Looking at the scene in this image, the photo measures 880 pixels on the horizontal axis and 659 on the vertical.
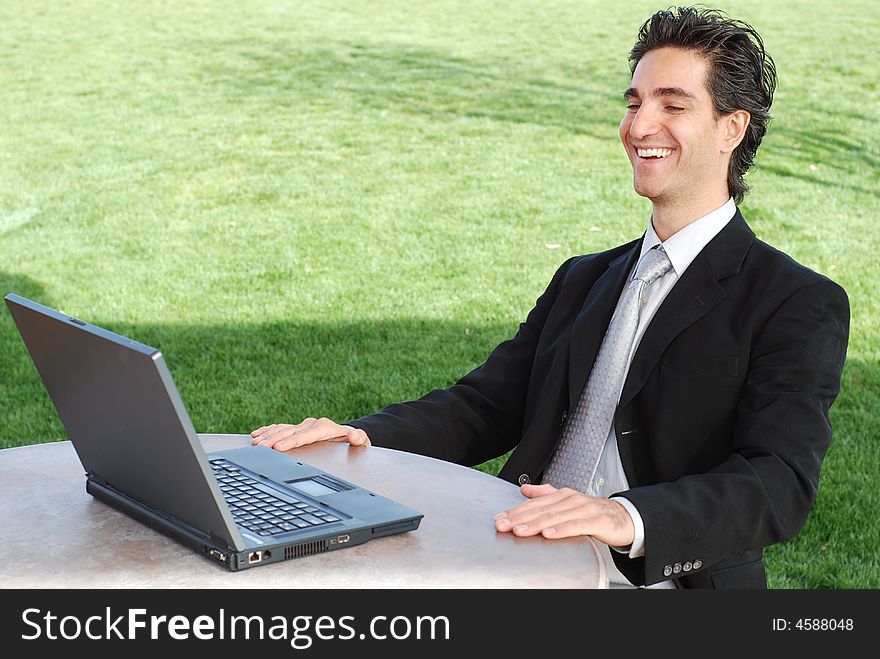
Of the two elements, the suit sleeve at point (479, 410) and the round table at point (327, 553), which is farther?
the suit sleeve at point (479, 410)

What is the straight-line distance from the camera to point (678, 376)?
252cm

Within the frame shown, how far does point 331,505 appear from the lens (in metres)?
2.10

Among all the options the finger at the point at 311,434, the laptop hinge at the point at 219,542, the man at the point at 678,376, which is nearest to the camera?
the laptop hinge at the point at 219,542

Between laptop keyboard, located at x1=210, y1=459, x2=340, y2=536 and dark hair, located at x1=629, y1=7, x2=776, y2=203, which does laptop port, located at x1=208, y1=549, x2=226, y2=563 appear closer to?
laptop keyboard, located at x1=210, y1=459, x2=340, y2=536

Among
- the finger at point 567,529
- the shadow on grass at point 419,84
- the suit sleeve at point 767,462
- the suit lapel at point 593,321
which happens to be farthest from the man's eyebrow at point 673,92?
the shadow on grass at point 419,84

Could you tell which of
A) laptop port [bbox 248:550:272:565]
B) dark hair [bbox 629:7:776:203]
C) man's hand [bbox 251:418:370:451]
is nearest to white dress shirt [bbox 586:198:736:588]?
dark hair [bbox 629:7:776:203]

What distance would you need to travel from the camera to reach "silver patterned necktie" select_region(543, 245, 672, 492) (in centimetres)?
269

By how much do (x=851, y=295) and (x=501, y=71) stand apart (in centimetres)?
793

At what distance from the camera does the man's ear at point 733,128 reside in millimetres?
2699

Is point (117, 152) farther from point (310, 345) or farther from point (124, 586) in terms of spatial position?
point (124, 586)

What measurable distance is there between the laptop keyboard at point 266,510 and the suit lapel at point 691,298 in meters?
0.80

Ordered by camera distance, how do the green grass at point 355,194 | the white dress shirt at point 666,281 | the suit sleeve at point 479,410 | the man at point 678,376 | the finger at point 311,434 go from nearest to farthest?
the man at point 678,376, the finger at point 311,434, the white dress shirt at point 666,281, the suit sleeve at point 479,410, the green grass at point 355,194

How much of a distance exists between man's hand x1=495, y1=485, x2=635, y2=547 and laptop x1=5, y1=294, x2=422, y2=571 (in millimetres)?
168

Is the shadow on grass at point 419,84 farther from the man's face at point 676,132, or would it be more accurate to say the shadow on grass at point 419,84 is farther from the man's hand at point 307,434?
the man's hand at point 307,434
